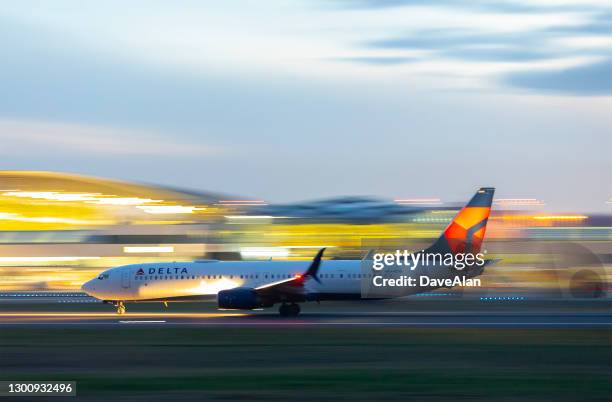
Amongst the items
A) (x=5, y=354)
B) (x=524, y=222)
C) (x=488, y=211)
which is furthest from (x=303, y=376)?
(x=524, y=222)

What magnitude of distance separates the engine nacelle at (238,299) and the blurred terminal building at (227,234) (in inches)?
873

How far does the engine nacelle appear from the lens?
35469mm

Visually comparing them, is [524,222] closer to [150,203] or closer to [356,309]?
[356,309]

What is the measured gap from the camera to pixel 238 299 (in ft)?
116

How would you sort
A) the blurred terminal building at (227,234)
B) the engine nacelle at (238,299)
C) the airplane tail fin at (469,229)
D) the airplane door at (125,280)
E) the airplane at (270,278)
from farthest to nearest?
the blurred terminal building at (227,234)
the airplane door at (125,280)
the airplane tail fin at (469,229)
the airplane at (270,278)
the engine nacelle at (238,299)

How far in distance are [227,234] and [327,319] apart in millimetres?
50129

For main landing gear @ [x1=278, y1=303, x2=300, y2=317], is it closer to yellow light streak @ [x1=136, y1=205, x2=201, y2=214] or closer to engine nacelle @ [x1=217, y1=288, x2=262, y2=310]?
engine nacelle @ [x1=217, y1=288, x2=262, y2=310]

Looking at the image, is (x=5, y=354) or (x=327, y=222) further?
(x=327, y=222)

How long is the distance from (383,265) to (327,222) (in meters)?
57.8

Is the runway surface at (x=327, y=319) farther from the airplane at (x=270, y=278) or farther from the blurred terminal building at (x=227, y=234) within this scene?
the blurred terminal building at (x=227, y=234)

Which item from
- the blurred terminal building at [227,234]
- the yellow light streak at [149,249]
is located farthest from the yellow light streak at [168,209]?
the yellow light streak at [149,249]

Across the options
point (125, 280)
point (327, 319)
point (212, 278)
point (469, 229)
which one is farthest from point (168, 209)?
point (327, 319)

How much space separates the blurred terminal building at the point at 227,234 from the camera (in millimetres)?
59250

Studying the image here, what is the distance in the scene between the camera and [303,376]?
1812 centimetres
